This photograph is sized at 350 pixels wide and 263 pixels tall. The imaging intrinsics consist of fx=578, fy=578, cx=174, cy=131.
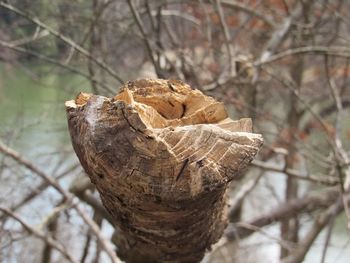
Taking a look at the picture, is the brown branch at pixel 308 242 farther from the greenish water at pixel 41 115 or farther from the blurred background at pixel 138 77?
the greenish water at pixel 41 115

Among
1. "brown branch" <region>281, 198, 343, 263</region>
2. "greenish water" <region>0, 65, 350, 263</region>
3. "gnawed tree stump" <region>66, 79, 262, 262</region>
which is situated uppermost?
"greenish water" <region>0, 65, 350, 263</region>

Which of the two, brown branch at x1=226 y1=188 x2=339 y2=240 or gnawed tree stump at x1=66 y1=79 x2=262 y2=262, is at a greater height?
gnawed tree stump at x1=66 y1=79 x2=262 y2=262

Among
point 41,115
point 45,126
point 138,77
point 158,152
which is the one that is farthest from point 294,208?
point 45,126

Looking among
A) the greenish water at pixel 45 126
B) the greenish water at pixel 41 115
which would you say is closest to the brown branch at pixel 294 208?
the greenish water at pixel 45 126

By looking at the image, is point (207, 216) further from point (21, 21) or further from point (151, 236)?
point (21, 21)

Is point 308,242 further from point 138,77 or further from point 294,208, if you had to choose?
point 138,77

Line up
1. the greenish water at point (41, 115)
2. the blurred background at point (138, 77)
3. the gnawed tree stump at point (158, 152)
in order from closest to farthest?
the gnawed tree stump at point (158, 152)
the blurred background at point (138, 77)
the greenish water at point (41, 115)

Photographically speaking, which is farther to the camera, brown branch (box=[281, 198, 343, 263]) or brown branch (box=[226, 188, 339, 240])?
brown branch (box=[226, 188, 339, 240])

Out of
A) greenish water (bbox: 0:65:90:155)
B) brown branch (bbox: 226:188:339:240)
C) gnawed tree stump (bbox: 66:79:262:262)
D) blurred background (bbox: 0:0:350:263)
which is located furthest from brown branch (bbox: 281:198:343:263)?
greenish water (bbox: 0:65:90:155)

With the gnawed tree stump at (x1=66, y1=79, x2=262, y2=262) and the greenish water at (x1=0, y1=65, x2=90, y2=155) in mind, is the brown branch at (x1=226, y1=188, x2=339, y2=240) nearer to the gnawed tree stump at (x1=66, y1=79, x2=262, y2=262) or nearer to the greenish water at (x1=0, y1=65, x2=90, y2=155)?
the greenish water at (x1=0, y1=65, x2=90, y2=155)
